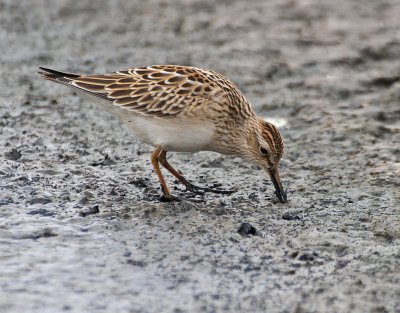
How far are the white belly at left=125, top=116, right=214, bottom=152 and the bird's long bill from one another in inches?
29.4

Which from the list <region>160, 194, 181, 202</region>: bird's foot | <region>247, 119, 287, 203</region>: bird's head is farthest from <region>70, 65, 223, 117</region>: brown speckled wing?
<region>160, 194, 181, 202</region>: bird's foot

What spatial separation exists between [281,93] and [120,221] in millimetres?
5226

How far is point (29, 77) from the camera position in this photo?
13.6 m

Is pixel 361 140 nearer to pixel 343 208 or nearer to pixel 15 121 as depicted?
pixel 343 208

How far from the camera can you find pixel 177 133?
9242 mm

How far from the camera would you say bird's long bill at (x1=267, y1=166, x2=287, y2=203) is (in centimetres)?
948

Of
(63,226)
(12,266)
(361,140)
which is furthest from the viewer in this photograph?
(361,140)

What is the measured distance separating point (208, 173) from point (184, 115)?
1.43m

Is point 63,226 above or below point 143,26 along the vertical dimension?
below

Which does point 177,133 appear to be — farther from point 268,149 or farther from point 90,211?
point 90,211

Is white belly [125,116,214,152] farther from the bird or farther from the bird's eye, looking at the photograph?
the bird's eye

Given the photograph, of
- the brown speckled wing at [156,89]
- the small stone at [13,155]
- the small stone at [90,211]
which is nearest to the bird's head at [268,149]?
the brown speckled wing at [156,89]

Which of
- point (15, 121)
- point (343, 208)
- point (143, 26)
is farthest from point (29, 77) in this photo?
point (343, 208)

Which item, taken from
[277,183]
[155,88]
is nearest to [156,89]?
[155,88]
